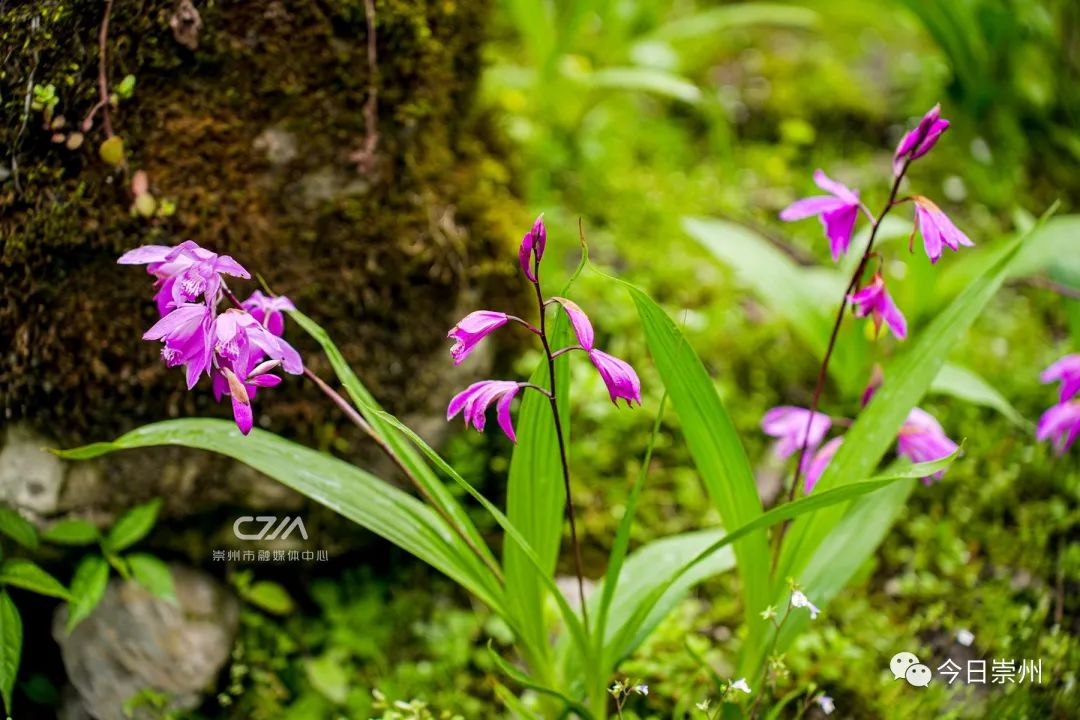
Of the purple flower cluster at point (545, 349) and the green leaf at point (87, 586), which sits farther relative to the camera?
the green leaf at point (87, 586)

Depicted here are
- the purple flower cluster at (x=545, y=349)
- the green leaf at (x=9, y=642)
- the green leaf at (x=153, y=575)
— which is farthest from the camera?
the green leaf at (x=153, y=575)

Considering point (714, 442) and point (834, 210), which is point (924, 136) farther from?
point (714, 442)

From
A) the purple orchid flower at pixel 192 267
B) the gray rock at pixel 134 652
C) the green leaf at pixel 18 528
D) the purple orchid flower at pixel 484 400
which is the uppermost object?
the purple orchid flower at pixel 192 267

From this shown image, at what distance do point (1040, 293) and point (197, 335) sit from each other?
3.05 metres

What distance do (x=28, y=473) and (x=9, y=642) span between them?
391 mm

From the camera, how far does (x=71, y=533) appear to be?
184 centimetres

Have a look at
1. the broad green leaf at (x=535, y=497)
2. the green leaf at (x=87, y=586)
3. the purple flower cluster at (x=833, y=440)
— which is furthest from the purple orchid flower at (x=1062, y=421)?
the green leaf at (x=87, y=586)

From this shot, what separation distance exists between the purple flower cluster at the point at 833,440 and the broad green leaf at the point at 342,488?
2.51 ft

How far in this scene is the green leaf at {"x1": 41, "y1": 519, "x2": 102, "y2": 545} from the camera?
1833 mm

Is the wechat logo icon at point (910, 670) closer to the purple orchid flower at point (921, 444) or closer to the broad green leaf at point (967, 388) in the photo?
the purple orchid flower at point (921, 444)

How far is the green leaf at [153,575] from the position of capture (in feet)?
6.08

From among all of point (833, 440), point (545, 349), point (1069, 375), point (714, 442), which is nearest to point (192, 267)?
point (545, 349)

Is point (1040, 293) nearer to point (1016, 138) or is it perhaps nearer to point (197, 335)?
point (1016, 138)

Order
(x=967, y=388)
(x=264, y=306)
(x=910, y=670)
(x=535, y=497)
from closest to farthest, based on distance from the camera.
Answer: (x=264, y=306) → (x=535, y=497) → (x=910, y=670) → (x=967, y=388)
